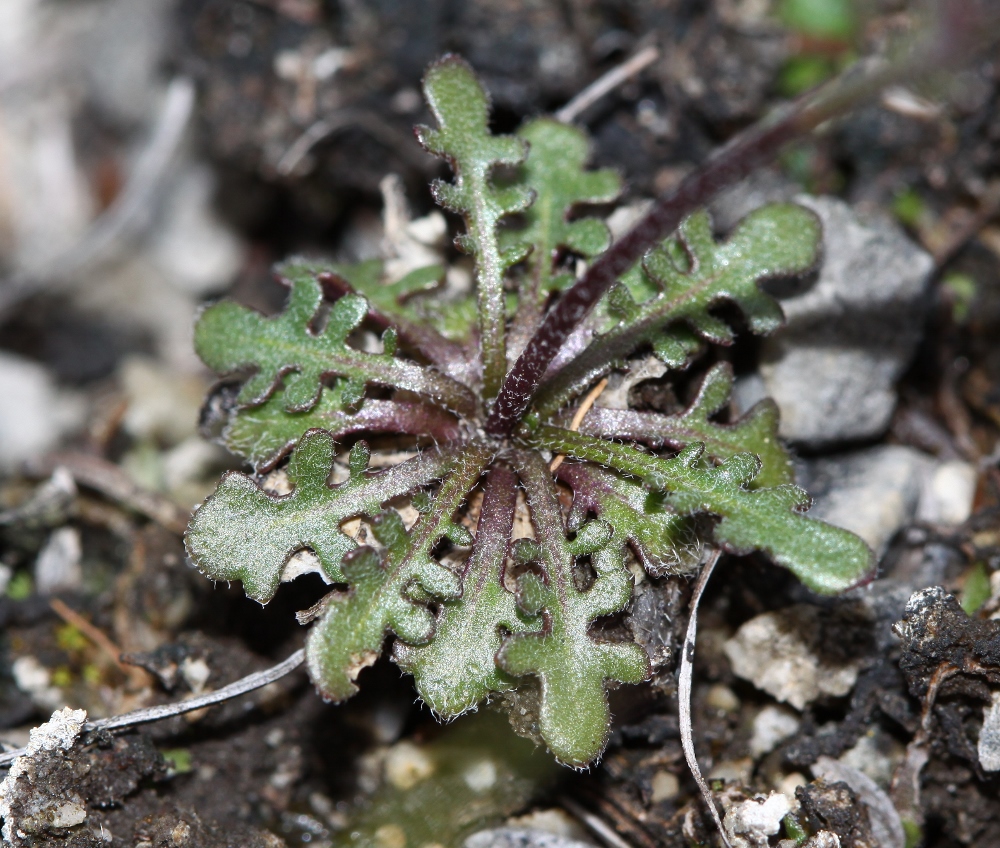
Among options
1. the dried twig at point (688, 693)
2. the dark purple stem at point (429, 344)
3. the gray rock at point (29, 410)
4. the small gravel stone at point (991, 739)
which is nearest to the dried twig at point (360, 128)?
the dark purple stem at point (429, 344)

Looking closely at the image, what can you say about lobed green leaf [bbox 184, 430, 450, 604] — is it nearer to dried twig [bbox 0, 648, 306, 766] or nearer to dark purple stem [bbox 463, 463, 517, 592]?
dried twig [bbox 0, 648, 306, 766]

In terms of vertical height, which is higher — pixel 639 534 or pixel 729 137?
pixel 729 137

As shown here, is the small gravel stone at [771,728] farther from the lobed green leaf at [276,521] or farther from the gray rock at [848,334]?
the lobed green leaf at [276,521]

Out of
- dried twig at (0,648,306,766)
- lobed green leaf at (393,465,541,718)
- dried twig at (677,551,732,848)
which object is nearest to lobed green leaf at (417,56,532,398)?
lobed green leaf at (393,465,541,718)

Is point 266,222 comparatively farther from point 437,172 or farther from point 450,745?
point 450,745

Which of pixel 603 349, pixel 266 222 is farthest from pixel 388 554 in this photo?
pixel 266 222

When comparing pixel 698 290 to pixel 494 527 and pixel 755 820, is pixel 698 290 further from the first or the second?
pixel 755 820
